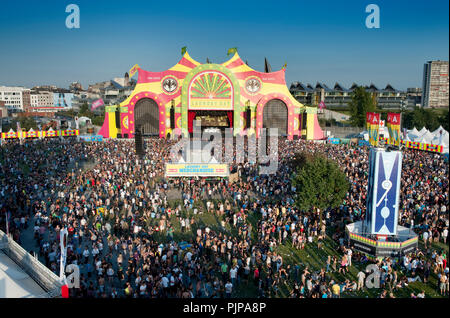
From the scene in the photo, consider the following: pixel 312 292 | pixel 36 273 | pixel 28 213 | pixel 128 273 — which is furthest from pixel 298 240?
pixel 28 213

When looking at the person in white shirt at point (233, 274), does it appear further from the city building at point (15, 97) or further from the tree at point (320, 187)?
the city building at point (15, 97)

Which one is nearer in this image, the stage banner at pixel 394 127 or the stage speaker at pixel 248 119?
the stage banner at pixel 394 127

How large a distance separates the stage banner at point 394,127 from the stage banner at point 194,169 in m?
10.0

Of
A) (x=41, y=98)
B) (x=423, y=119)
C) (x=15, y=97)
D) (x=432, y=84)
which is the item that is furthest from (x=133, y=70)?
(x=432, y=84)

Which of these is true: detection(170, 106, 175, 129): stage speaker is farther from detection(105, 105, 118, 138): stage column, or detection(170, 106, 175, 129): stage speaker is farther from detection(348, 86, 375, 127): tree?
detection(348, 86, 375, 127): tree

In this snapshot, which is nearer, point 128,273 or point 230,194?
point 128,273

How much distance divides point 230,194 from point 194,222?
4474mm

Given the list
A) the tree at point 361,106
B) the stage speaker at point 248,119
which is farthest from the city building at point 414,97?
the stage speaker at point 248,119

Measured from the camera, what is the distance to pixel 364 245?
1398 cm

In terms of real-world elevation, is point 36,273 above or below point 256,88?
below

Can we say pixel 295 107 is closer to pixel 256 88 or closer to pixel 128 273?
pixel 256 88

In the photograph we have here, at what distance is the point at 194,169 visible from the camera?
22625 mm

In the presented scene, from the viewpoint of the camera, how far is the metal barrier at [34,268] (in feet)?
29.7

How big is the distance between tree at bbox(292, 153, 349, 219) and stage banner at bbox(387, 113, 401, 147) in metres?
2.82
